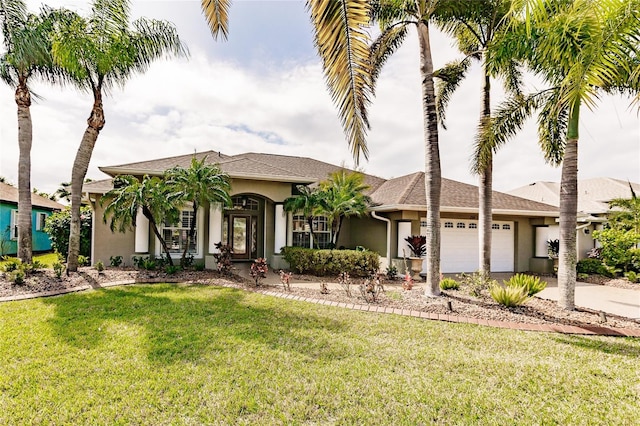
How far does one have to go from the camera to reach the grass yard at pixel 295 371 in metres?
3.51

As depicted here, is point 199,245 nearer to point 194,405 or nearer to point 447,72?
point 194,405

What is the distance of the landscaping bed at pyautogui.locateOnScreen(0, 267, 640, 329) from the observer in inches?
284

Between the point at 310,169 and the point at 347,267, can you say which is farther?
the point at 310,169

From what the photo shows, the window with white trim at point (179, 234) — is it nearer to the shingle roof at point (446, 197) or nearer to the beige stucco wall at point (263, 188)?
the beige stucco wall at point (263, 188)

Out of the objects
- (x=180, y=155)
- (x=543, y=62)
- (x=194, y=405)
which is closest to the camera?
(x=194, y=405)

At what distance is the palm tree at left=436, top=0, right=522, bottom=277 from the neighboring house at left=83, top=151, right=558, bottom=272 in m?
2.89

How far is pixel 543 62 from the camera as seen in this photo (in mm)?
7723

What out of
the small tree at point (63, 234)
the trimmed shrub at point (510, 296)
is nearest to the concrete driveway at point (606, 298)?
the trimmed shrub at point (510, 296)

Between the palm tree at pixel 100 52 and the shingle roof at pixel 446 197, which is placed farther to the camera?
the shingle roof at pixel 446 197

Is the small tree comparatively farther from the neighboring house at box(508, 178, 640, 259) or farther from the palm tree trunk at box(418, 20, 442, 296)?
the neighboring house at box(508, 178, 640, 259)

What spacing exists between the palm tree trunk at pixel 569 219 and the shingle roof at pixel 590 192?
51.5ft

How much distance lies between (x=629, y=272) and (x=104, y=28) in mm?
20507

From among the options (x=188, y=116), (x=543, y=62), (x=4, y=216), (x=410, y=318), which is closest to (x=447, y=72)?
(x=543, y=62)

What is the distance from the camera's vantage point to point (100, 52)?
9.73 m
